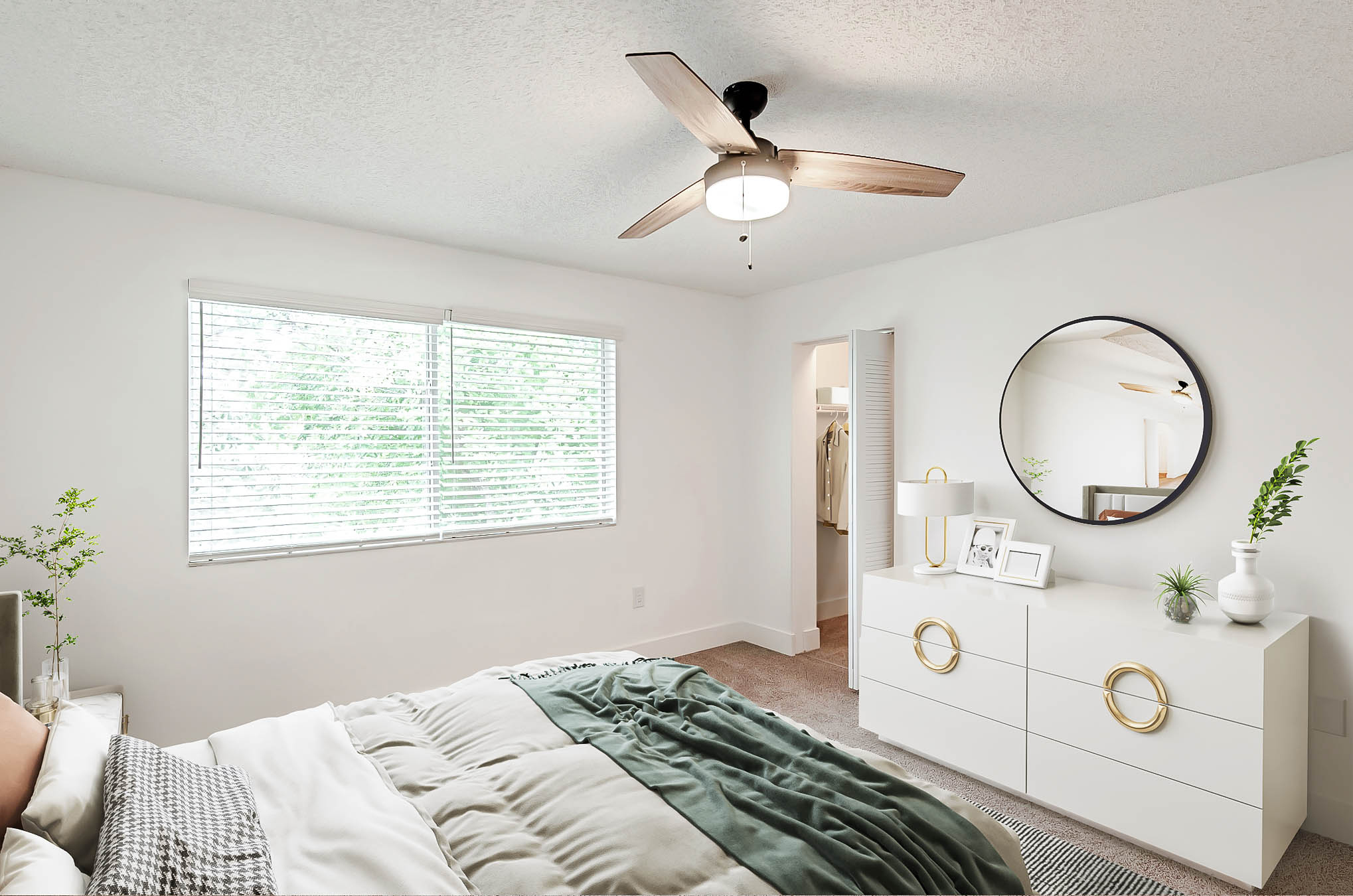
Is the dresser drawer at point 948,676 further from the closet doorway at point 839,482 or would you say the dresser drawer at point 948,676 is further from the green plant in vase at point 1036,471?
the green plant in vase at point 1036,471

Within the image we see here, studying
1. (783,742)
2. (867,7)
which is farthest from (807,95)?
(783,742)

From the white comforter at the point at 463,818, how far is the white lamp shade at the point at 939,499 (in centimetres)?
174

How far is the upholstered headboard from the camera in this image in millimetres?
2301

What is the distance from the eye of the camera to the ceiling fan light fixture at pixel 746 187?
2.02 meters

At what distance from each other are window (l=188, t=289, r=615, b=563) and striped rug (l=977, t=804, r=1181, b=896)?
9.26 feet

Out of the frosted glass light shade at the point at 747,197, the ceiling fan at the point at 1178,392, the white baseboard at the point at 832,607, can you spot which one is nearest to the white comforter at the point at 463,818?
the frosted glass light shade at the point at 747,197

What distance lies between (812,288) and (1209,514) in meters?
2.56

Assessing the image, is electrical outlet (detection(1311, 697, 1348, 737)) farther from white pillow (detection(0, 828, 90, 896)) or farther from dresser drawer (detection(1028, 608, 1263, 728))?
white pillow (detection(0, 828, 90, 896))

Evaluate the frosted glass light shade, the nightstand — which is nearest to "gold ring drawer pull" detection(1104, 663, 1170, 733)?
the frosted glass light shade

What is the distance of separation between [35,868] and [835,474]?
5075mm

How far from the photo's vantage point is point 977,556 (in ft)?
11.3

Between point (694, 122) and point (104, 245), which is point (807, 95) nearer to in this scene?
point (694, 122)

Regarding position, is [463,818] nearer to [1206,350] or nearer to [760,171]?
[760,171]

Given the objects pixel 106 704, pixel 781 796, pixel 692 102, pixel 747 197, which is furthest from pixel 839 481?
pixel 106 704
